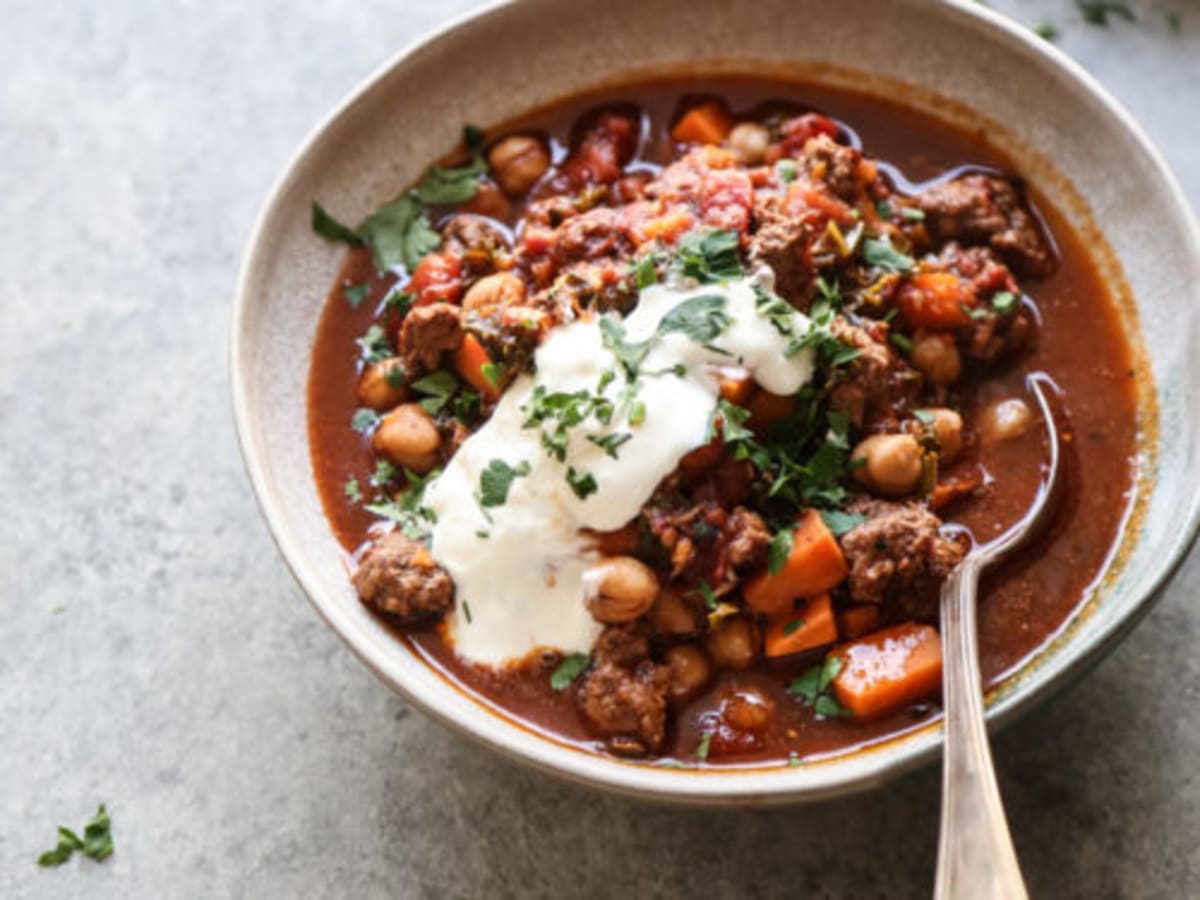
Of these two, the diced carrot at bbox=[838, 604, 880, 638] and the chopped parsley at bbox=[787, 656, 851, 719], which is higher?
the diced carrot at bbox=[838, 604, 880, 638]

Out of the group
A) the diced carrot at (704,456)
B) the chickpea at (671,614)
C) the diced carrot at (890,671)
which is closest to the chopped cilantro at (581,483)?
the diced carrot at (704,456)

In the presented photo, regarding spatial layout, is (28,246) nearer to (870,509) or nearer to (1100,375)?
(870,509)

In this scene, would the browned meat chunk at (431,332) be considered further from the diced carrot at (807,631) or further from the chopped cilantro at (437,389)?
the diced carrot at (807,631)

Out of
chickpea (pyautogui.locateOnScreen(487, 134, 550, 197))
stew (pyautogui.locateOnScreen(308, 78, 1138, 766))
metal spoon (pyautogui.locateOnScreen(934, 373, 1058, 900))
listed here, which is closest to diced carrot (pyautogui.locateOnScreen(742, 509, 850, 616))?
stew (pyautogui.locateOnScreen(308, 78, 1138, 766))

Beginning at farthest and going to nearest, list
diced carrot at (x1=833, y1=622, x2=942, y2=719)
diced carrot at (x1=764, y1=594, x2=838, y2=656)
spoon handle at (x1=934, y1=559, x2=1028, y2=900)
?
diced carrot at (x1=764, y1=594, x2=838, y2=656) < diced carrot at (x1=833, y1=622, x2=942, y2=719) < spoon handle at (x1=934, y1=559, x2=1028, y2=900)

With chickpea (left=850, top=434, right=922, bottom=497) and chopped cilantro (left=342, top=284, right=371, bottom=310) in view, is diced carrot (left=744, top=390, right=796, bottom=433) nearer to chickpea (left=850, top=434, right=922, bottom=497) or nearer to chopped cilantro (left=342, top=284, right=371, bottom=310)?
chickpea (left=850, top=434, right=922, bottom=497)
